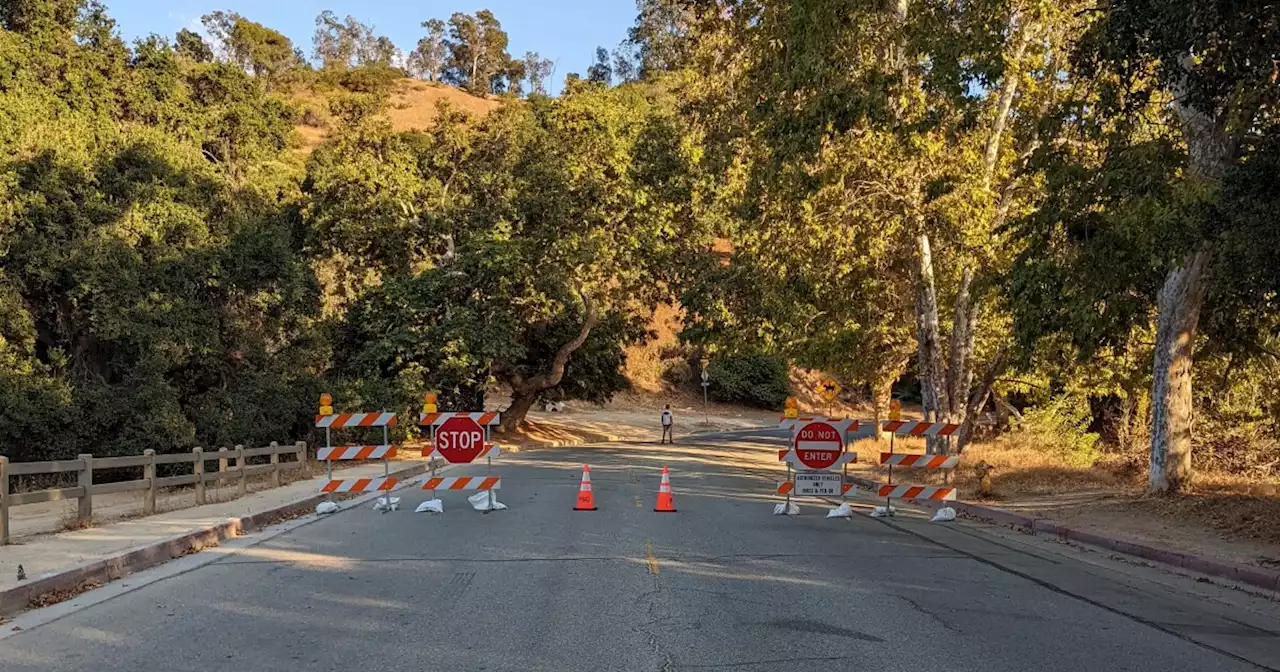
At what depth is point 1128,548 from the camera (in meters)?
11.1

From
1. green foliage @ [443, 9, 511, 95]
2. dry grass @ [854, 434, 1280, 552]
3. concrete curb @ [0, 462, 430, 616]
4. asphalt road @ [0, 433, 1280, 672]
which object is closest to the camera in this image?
asphalt road @ [0, 433, 1280, 672]

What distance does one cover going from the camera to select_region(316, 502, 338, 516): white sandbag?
46.6 ft

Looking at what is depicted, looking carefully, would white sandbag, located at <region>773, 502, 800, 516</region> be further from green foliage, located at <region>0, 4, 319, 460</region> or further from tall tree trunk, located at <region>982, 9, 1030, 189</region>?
green foliage, located at <region>0, 4, 319, 460</region>

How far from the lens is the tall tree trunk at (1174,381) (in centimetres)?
1374

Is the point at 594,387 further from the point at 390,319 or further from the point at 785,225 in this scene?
the point at 785,225

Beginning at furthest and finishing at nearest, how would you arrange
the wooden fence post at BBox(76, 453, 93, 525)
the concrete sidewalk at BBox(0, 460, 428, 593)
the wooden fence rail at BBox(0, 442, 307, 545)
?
the wooden fence post at BBox(76, 453, 93, 525) → the wooden fence rail at BBox(0, 442, 307, 545) → the concrete sidewalk at BBox(0, 460, 428, 593)

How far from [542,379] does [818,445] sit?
2626 centimetres

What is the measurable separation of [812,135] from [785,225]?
5422 millimetres

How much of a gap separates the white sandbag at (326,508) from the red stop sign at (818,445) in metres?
6.93

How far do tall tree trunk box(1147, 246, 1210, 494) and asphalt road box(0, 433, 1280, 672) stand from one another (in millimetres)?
3785

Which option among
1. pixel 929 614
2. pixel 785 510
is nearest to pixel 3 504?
pixel 929 614

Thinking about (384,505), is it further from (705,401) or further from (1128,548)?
(705,401)

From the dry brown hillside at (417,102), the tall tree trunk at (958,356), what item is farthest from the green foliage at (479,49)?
the tall tree trunk at (958,356)

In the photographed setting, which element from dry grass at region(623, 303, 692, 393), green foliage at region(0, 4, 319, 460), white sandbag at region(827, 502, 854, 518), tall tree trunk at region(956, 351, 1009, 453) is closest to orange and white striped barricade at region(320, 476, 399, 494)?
white sandbag at region(827, 502, 854, 518)
